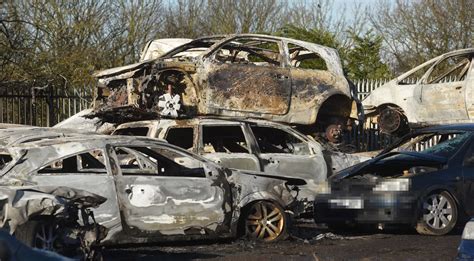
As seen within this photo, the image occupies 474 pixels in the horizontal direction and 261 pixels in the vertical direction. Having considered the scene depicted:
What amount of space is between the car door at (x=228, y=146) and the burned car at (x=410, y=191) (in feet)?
4.24

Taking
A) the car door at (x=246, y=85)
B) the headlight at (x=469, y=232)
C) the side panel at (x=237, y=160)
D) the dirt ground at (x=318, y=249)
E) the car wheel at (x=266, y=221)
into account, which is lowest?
the dirt ground at (x=318, y=249)

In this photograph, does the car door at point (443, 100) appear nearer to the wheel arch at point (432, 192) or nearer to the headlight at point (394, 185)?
the wheel arch at point (432, 192)

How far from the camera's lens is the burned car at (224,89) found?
12281mm

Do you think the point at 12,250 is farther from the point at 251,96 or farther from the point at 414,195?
the point at 251,96

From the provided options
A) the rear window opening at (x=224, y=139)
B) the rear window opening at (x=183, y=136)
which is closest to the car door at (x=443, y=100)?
the rear window opening at (x=224, y=139)

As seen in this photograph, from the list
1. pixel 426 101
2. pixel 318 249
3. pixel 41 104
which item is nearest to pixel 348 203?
pixel 318 249

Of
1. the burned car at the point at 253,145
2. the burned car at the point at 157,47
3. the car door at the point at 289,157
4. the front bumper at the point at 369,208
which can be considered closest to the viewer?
the front bumper at the point at 369,208

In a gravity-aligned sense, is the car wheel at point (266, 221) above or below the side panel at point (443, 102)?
below

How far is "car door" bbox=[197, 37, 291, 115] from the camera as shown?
41.5ft

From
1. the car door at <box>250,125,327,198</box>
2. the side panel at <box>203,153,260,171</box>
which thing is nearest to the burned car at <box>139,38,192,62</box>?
the car door at <box>250,125,327,198</box>

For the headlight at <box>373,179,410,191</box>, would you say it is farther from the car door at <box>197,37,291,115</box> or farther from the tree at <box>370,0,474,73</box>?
the tree at <box>370,0,474,73</box>

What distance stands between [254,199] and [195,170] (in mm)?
765

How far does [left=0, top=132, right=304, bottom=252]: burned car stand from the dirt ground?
19cm

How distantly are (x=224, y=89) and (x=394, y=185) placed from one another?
388 cm
